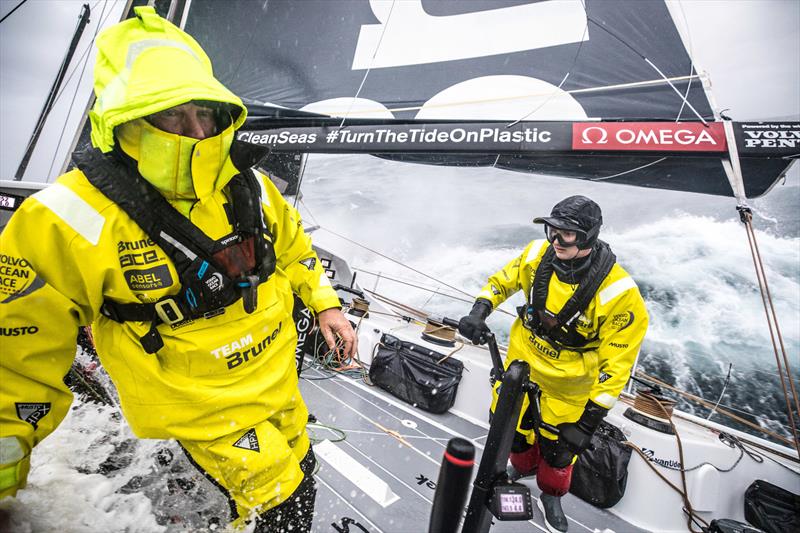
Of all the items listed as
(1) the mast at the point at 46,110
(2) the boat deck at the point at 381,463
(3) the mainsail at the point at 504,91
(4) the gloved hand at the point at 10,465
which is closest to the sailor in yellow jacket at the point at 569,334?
(2) the boat deck at the point at 381,463

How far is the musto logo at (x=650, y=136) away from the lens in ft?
7.10

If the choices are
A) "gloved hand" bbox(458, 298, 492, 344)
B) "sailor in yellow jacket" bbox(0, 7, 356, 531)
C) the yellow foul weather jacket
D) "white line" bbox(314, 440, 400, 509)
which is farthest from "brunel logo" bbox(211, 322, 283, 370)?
the yellow foul weather jacket

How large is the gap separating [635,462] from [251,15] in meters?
5.54

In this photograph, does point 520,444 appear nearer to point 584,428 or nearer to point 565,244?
point 584,428

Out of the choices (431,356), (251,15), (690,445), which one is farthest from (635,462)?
(251,15)

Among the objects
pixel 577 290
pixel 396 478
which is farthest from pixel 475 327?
pixel 396 478

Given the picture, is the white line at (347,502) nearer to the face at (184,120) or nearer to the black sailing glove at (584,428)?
the black sailing glove at (584,428)

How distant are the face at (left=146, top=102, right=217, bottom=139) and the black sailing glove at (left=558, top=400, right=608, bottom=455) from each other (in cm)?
206

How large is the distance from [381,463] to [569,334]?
143 cm

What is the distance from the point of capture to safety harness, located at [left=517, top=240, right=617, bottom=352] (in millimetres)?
2102

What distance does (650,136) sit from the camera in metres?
2.27

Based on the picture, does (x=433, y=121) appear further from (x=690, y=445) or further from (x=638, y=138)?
(x=690, y=445)

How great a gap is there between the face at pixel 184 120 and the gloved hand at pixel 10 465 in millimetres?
709

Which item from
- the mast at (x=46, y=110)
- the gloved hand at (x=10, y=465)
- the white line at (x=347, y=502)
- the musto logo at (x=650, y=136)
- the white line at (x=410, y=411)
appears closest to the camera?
the gloved hand at (x=10, y=465)
